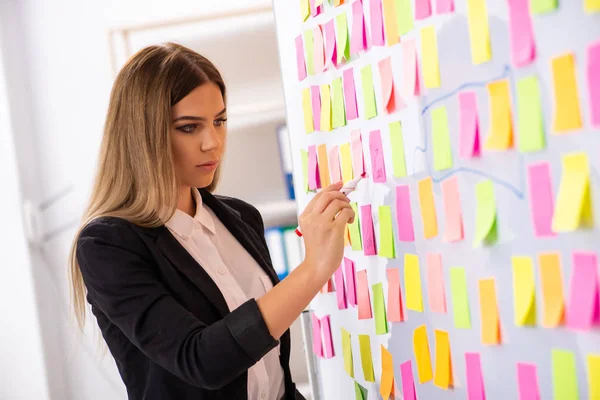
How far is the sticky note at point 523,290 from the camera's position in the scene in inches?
30.7

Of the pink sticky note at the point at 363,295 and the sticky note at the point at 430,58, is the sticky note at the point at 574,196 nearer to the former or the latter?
the sticky note at the point at 430,58

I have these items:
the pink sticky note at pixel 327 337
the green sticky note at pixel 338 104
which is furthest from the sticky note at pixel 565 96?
the pink sticky note at pixel 327 337

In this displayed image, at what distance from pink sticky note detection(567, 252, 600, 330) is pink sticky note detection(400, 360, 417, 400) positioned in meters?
0.41

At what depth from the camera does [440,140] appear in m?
0.92

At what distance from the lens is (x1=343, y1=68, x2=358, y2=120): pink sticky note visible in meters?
1.18

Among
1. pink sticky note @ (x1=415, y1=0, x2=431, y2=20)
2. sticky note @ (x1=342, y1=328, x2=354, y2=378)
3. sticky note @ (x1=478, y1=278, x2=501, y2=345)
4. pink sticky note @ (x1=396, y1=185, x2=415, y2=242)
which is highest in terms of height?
pink sticky note @ (x1=415, y1=0, x2=431, y2=20)

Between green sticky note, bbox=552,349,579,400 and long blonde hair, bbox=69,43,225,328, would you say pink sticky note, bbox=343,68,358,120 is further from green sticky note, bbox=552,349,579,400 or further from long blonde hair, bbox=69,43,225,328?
green sticky note, bbox=552,349,579,400

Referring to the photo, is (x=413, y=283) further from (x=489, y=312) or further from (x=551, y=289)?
(x=551, y=289)

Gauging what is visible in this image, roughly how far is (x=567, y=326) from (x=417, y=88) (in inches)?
15.3

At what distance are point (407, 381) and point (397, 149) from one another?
37 cm

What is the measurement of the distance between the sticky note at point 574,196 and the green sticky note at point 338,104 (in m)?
0.58

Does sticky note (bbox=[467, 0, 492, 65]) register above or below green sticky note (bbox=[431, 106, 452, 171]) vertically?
above

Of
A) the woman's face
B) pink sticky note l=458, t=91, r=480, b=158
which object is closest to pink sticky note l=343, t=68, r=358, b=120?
the woman's face

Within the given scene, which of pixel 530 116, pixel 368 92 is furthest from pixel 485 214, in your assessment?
pixel 368 92
